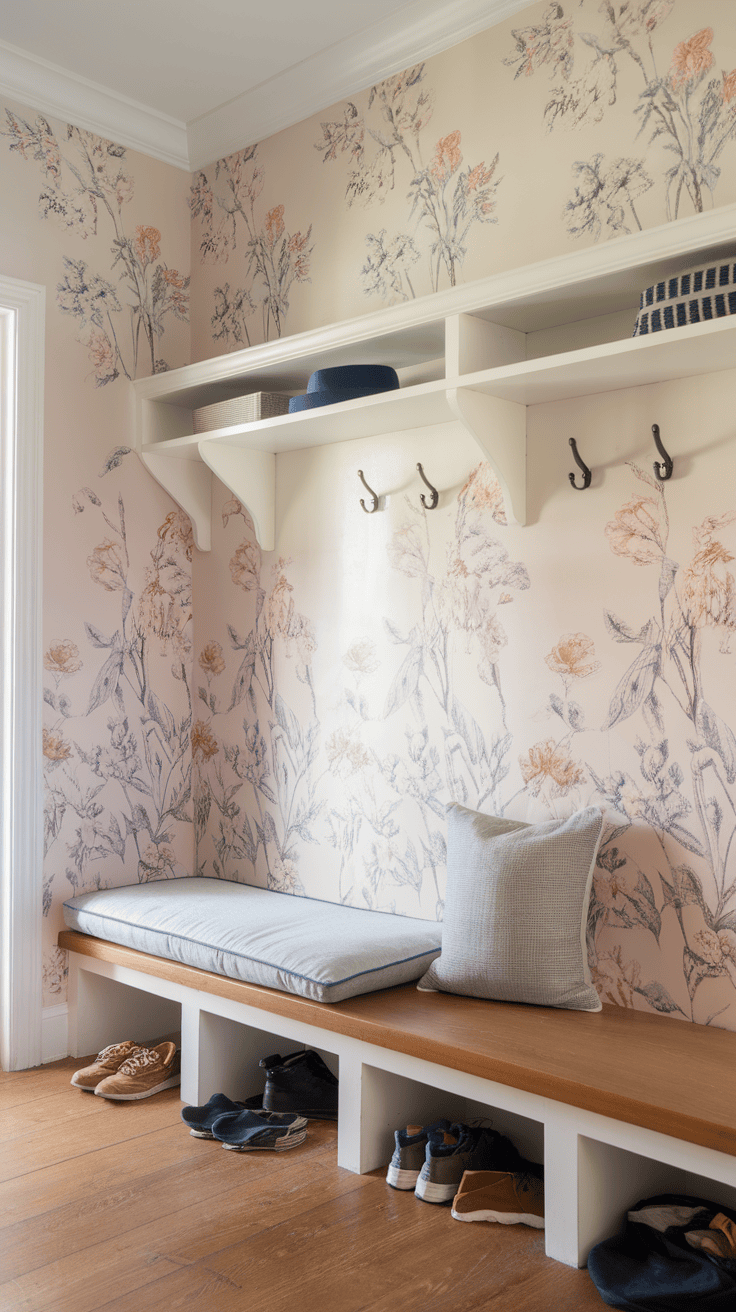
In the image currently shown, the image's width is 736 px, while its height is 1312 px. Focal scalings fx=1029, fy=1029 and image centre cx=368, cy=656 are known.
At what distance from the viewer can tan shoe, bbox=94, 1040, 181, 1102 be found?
2.45 m

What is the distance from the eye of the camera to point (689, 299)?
72.0 inches

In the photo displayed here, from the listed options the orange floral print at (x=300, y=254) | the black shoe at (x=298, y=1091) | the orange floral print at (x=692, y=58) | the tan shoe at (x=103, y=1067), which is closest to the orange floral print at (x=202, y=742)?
the tan shoe at (x=103, y=1067)

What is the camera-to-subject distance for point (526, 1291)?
5.44 ft

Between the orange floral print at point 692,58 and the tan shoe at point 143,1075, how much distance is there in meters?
2.45

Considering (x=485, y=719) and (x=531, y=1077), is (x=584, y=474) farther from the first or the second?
(x=531, y=1077)

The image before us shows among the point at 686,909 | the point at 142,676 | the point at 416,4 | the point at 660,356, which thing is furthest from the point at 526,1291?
the point at 416,4

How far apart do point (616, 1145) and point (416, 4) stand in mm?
2467

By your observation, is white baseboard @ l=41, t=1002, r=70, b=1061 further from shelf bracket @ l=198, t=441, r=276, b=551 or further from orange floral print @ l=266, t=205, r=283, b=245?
orange floral print @ l=266, t=205, r=283, b=245

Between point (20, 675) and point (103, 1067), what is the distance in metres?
1.01

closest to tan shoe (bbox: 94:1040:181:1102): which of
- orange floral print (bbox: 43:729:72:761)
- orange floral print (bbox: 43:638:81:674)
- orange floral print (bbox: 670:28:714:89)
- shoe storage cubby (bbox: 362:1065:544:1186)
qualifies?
shoe storage cubby (bbox: 362:1065:544:1186)

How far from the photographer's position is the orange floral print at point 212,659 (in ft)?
9.96

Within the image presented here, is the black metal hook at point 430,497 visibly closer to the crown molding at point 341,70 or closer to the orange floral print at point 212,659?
the orange floral print at point 212,659

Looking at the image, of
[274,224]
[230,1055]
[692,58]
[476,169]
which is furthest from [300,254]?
[230,1055]

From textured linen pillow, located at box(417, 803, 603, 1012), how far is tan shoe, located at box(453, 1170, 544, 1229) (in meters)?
0.32
